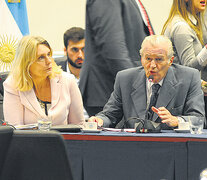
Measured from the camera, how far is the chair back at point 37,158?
1296 millimetres

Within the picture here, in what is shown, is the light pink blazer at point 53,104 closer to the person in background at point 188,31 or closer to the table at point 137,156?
the person in background at point 188,31

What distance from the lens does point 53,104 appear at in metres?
3.26

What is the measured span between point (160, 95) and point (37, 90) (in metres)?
0.95

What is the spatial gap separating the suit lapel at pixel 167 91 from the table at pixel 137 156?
0.72m

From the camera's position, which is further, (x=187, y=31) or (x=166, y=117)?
(x=187, y=31)

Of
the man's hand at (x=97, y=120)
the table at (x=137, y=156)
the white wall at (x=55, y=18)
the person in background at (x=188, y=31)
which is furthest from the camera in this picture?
the white wall at (x=55, y=18)

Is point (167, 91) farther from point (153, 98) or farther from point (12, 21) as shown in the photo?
point (12, 21)

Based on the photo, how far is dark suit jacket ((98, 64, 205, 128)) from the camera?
2.90 meters

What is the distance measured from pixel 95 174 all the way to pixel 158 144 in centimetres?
34

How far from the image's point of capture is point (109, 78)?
9.97 ft

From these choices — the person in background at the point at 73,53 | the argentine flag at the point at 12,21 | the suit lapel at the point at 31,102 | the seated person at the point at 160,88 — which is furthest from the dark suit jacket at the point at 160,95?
the argentine flag at the point at 12,21

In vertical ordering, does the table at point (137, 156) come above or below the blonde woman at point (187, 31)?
below

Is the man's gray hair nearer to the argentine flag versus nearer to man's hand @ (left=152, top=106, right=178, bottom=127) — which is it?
man's hand @ (left=152, top=106, right=178, bottom=127)

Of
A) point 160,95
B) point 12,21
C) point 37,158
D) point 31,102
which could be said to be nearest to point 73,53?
point 12,21
